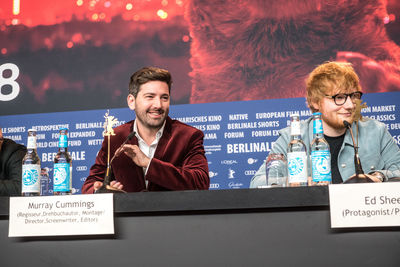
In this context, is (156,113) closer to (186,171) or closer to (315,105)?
(186,171)

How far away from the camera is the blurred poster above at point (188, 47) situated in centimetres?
265

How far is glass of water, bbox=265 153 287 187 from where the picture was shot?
1.49 metres

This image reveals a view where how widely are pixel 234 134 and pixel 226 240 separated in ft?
6.02

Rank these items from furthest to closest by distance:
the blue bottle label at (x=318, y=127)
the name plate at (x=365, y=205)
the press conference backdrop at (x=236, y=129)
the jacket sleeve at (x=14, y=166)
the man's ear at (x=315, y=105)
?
the press conference backdrop at (x=236, y=129) → the jacket sleeve at (x=14, y=166) → the man's ear at (x=315, y=105) → the blue bottle label at (x=318, y=127) → the name plate at (x=365, y=205)

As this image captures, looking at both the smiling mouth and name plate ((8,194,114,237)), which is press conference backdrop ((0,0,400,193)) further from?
name plate ((8,194,114,237))

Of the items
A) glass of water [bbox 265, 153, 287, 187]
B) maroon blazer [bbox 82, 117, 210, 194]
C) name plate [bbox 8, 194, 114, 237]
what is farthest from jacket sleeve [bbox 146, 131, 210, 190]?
name plate [bbox 8, 194, 114, 237]

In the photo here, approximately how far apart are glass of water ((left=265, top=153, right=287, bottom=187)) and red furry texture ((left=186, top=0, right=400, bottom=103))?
3.94ft

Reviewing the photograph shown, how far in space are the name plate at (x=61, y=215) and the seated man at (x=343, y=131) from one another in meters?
0.87

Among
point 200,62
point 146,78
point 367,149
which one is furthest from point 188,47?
point 367,149

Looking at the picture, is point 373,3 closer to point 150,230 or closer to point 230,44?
point 230,44

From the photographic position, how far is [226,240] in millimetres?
941

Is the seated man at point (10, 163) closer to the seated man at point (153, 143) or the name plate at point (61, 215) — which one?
the seated man at point (153, 143)

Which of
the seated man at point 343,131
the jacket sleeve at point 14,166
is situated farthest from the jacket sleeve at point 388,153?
the jacket sleeve at point 14,166

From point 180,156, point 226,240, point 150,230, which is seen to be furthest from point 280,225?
point 180,156
